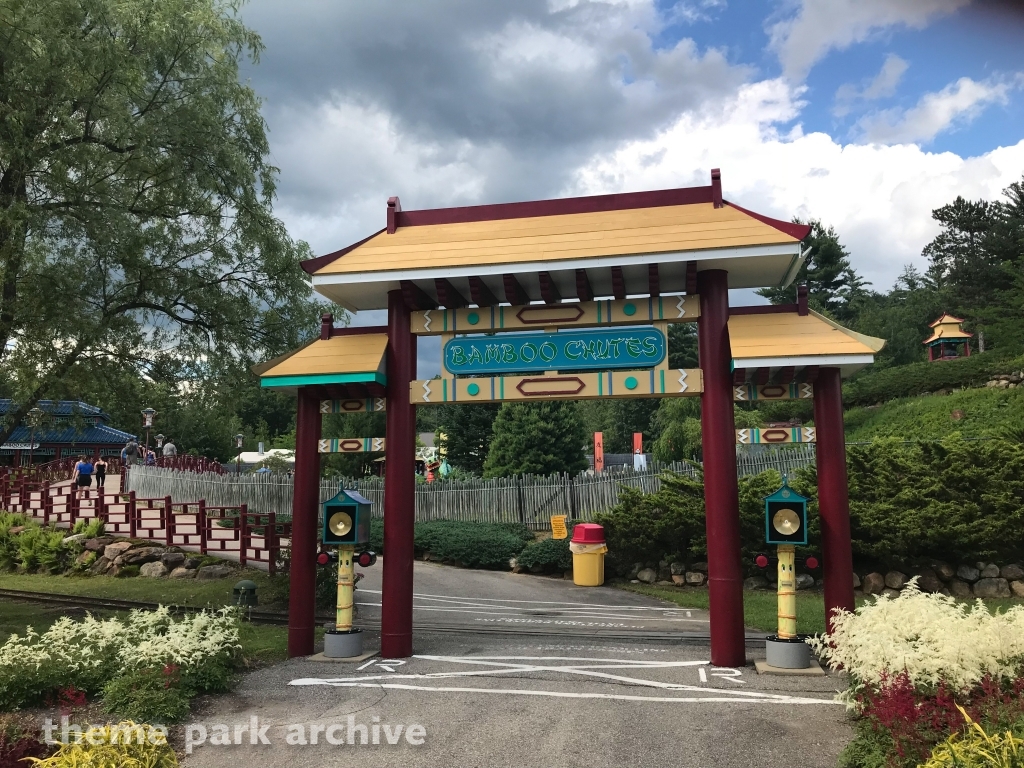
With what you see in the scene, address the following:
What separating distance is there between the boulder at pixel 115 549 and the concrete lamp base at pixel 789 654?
14600 mm

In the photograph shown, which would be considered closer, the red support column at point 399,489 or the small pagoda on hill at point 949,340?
the red support column at point 399,489

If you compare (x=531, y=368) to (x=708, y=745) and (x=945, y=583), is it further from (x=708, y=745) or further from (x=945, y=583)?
(x=945, y=583)

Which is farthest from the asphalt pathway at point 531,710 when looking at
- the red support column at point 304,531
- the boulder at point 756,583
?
the boulder at point 756,583

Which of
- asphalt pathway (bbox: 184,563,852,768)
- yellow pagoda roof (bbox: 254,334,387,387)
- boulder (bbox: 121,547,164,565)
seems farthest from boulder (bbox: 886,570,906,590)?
boulder (bbox: 121,547,164,565)

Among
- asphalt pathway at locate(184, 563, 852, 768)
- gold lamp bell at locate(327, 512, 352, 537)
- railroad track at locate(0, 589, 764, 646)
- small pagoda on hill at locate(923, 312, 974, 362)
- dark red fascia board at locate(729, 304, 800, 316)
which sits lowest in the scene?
railroad track at locate(0, 589, 764, 646)

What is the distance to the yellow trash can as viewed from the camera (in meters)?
16.4

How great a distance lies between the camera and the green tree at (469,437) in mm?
33031

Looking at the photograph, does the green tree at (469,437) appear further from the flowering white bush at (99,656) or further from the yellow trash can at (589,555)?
the flowering white bush at (99,656)

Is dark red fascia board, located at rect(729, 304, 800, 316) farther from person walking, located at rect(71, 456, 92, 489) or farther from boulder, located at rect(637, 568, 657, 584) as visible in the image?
person walking, located at rect(71, 456, 92, 489)

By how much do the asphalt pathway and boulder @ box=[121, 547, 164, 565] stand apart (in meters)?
9.53

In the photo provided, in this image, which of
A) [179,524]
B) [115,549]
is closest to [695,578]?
[179,524]

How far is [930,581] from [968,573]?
603mm

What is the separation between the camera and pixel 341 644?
8.80m

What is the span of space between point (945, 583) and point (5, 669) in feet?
44.6
